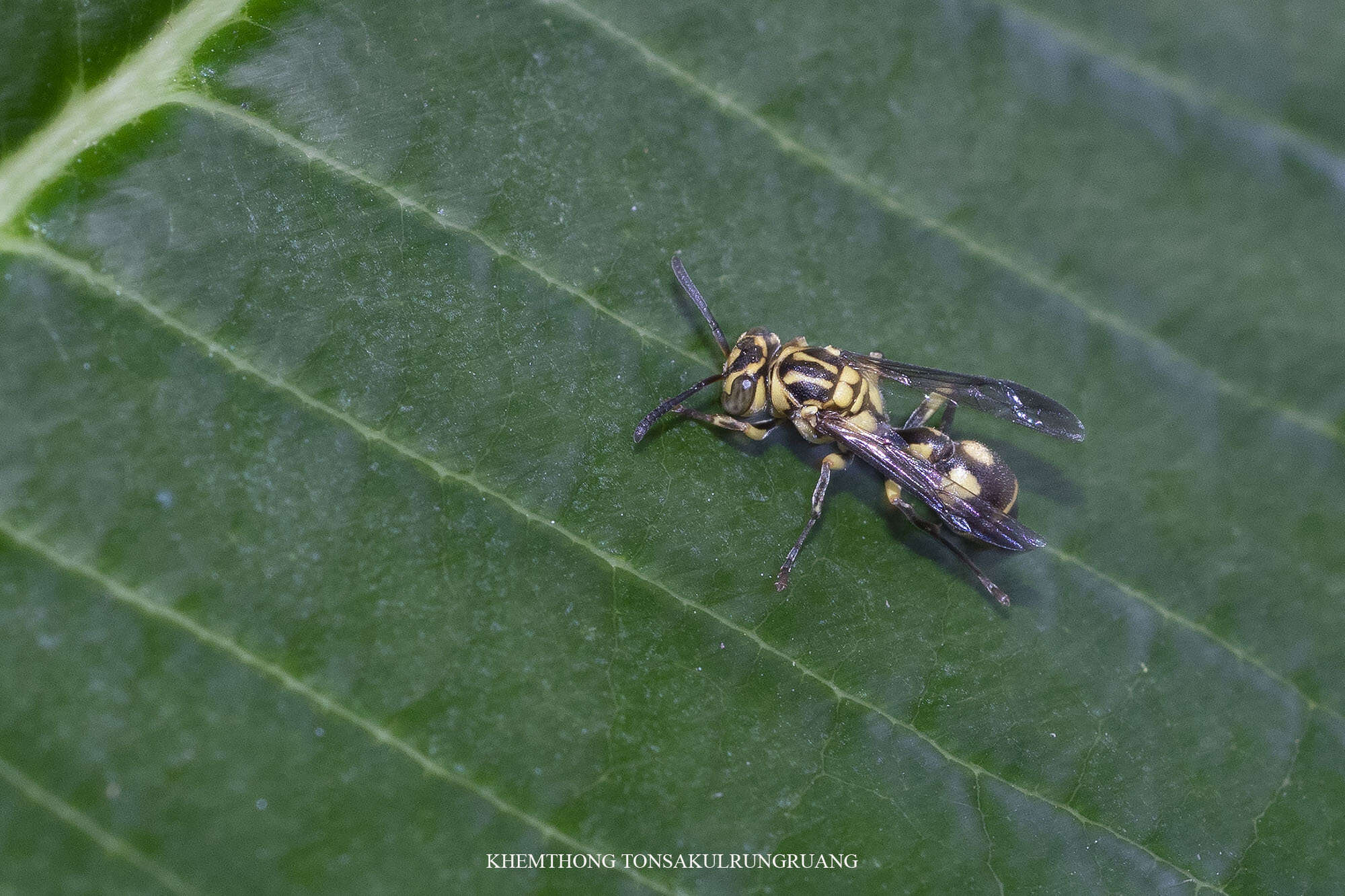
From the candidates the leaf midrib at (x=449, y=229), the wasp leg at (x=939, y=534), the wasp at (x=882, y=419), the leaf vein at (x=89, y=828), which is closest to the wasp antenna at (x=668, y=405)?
the wasp at (x=882, y=419)

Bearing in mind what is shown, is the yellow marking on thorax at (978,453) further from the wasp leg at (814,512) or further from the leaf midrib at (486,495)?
the leaf midrib at (486,495)

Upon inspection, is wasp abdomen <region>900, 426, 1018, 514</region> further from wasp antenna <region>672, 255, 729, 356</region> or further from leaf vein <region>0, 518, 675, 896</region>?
leaf vein <region>0, 518, 675, 896</region>

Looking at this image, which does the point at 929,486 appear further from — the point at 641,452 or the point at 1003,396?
the point at 641,452

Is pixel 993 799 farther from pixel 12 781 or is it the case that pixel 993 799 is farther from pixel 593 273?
pixel 12 781

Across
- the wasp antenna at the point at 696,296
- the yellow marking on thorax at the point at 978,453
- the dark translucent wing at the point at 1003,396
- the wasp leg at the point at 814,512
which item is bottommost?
the wasp leg at the point at 814,512

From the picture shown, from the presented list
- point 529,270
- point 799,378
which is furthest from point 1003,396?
point 529,270

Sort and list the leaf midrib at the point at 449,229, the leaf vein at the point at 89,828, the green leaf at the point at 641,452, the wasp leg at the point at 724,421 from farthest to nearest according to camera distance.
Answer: the wasp leg at the point at 724,421 → the leaf midrib at the point at 449,229 → the green leaf at the point at 641,452 → the leaf vein at the point at 89,828

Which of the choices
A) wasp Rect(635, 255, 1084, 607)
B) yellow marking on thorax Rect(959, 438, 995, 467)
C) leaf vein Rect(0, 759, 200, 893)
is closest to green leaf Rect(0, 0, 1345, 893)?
leaf vein Rect(0, 759, 200, 893)

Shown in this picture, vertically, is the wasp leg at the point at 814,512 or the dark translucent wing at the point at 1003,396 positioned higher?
the dark translucent wing at the point at 1003,396
